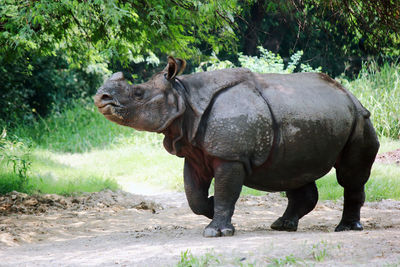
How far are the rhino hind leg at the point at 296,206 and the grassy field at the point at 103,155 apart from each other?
3.02 m

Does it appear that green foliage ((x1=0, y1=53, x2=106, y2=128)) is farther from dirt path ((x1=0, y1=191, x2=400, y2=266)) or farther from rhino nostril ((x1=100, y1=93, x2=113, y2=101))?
rhino nostril ((x1=100, y1=93, x2=113, y2=101))

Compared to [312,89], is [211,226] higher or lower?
lower

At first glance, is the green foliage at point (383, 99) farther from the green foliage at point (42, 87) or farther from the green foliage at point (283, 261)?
the green foliage at point (283, 261)

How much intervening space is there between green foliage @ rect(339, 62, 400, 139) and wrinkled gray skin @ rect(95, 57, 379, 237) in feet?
25.7

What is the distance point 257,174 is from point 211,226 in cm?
69

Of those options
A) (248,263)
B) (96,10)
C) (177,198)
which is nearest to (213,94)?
(248,263)

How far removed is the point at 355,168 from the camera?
6.57 meters

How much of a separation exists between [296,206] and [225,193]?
1.24 meters

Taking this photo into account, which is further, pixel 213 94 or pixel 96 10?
pixel 96 10

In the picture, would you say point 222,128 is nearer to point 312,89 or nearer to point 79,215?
point 312,89

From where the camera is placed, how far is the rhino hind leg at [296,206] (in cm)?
676

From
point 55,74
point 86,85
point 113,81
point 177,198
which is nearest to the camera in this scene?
point 113,81

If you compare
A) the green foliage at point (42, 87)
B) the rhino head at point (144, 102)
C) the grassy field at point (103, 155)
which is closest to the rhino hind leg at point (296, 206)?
the rhino head at point (144, 102)

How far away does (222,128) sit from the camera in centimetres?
577
